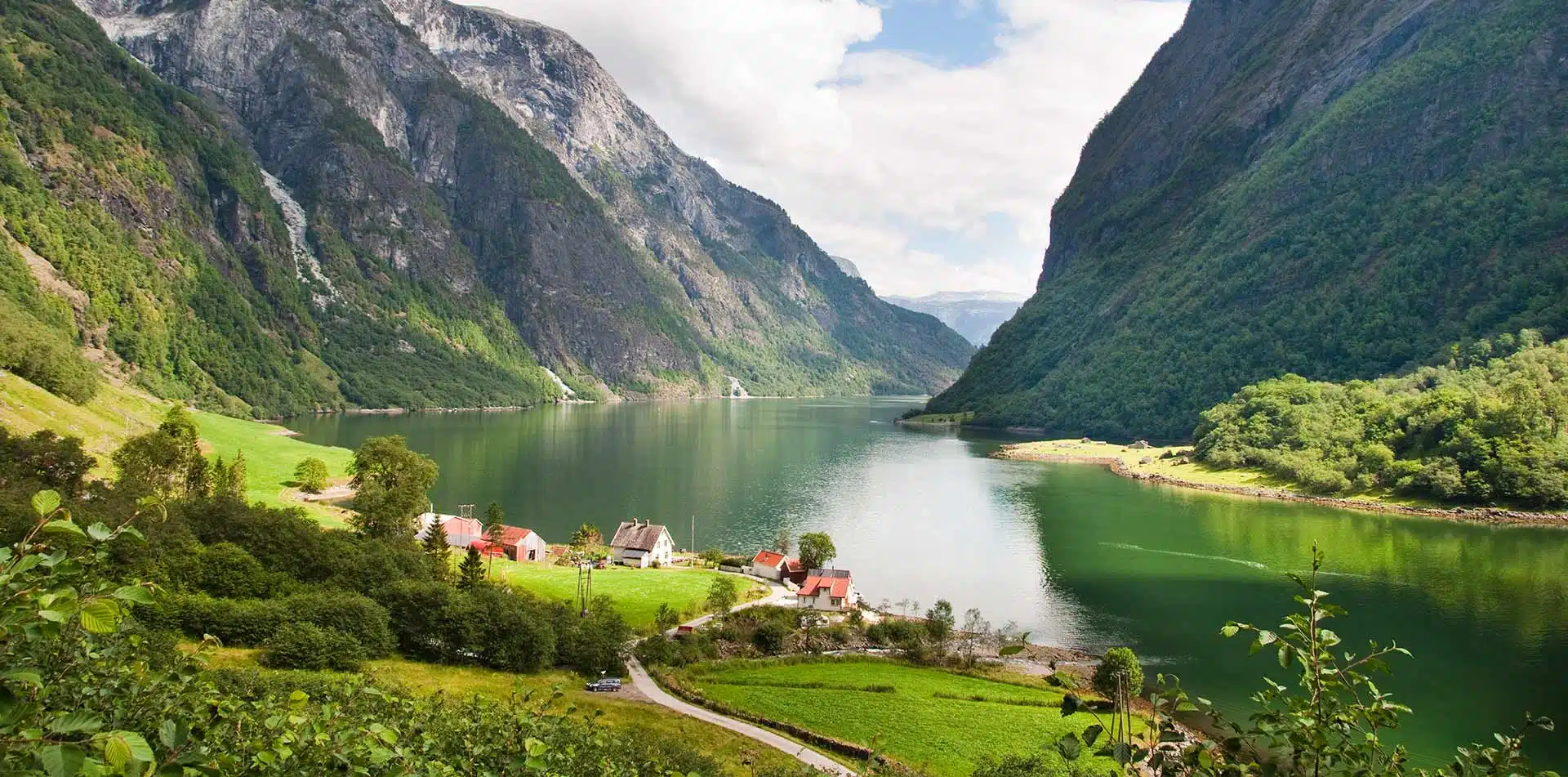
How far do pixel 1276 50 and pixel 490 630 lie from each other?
704 ft

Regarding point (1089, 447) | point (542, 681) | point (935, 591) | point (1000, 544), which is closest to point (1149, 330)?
point (1089, 447)

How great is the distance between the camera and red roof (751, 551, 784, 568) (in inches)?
2389

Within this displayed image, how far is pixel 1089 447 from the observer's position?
138 m

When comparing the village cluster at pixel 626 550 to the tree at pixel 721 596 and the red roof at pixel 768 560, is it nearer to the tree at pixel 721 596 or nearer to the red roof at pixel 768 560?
the red roof at pixel 768 560

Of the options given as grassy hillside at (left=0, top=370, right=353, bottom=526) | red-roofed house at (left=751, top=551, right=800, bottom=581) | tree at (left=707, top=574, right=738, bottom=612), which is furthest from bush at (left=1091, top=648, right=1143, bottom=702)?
grassy hillside at (left=0, top=370, right=353, bottom=526)

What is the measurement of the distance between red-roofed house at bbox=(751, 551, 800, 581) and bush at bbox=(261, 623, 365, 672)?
29716 millimetres

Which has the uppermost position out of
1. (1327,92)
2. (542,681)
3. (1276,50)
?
(1276,50)

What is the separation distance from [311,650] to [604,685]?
39.0 feet

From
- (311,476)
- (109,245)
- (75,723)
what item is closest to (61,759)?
(75,723)

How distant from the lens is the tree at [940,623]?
154 feet

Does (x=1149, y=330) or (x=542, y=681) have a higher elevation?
(x=1149, y=330)

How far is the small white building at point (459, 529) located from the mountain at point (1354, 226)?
11675 centimetres

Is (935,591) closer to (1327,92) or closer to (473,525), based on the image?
(473,525)

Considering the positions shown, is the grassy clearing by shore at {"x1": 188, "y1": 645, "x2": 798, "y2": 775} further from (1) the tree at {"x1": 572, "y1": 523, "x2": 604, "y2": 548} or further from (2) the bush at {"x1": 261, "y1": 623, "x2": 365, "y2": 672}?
(1) the tree at {"x1": 572, "y1": 523, "x2": 604, "y2": 548}
